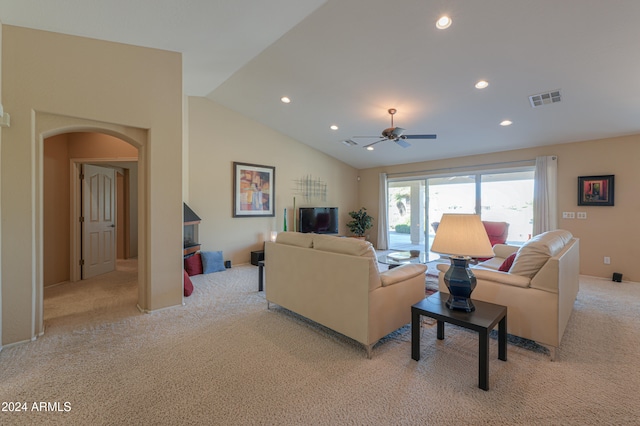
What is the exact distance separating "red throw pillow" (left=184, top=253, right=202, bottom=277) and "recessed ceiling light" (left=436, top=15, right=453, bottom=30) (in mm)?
4999

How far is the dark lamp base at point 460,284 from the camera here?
83.1 inches

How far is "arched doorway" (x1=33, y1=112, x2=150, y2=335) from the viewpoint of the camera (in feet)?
8.60

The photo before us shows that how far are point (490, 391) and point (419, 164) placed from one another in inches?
236

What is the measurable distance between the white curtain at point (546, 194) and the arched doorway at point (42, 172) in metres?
6.65

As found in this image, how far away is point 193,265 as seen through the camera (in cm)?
491

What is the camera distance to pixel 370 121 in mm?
5168

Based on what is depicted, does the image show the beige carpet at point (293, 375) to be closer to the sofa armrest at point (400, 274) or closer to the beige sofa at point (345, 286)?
the beige sofa at point (345, 286)

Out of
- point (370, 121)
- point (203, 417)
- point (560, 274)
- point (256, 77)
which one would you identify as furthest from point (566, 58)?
point (203, 417)

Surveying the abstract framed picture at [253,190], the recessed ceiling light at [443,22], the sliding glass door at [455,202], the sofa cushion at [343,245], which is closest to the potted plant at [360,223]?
the sliding glass door at [455,202]

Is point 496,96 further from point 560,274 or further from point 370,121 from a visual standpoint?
point 560,274

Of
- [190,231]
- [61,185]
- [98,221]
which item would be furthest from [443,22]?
[98,221]

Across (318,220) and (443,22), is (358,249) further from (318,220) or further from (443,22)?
(318,220)

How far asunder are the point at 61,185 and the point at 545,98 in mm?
7534

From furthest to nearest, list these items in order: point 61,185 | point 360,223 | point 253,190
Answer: point 360,223 → point 253,190 → point 61,185
